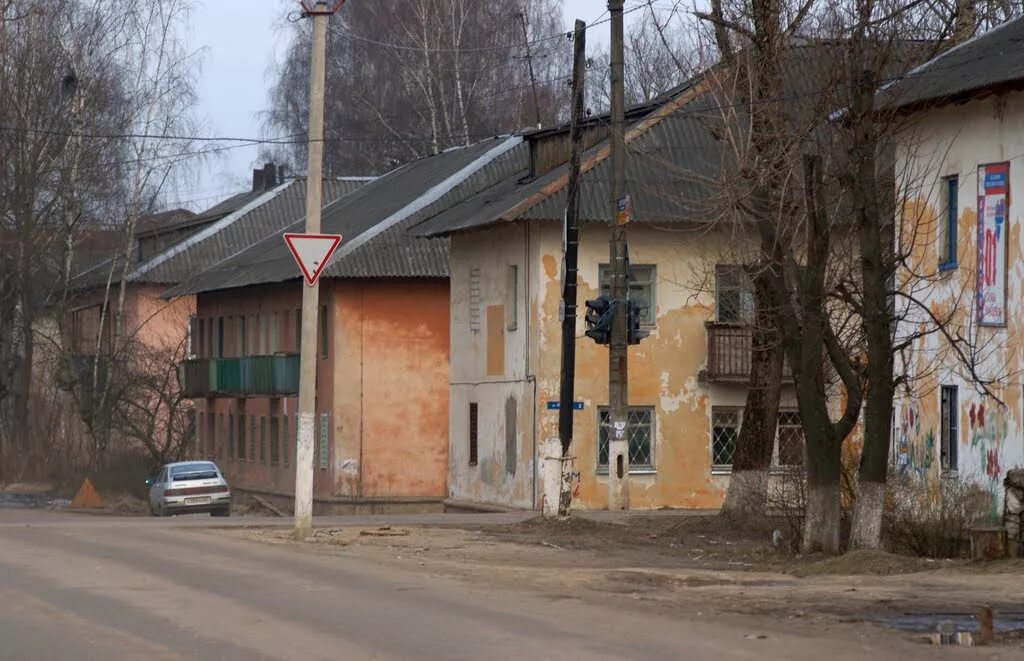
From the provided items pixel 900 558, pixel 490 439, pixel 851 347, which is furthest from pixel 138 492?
pixel 900 558

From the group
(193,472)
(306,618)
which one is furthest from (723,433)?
(306,618)

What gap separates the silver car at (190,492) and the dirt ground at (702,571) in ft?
49.4

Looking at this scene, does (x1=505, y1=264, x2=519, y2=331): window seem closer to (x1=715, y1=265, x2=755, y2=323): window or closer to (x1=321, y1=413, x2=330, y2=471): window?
(x1=715, y1=265, x2=755, y2=323): window

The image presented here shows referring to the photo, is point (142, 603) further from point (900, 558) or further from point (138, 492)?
point (138, 492)

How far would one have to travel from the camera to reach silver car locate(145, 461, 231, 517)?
39.9m

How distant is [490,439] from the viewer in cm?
3838

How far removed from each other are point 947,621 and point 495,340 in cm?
2584

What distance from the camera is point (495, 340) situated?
126 feet

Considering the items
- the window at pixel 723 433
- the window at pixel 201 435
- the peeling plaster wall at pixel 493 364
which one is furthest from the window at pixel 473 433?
the window at pixel 201 435

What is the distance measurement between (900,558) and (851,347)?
4950 millimetres

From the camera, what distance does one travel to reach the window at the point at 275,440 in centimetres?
5119

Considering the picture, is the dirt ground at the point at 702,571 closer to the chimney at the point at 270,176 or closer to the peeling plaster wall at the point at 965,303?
the peeling plaster wall at the point at 965,303

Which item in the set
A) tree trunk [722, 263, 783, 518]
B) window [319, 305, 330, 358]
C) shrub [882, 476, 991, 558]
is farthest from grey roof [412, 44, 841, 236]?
shrub [882, 476, 991, 558]

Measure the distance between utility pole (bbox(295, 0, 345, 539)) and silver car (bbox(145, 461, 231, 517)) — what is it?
18.2 m
